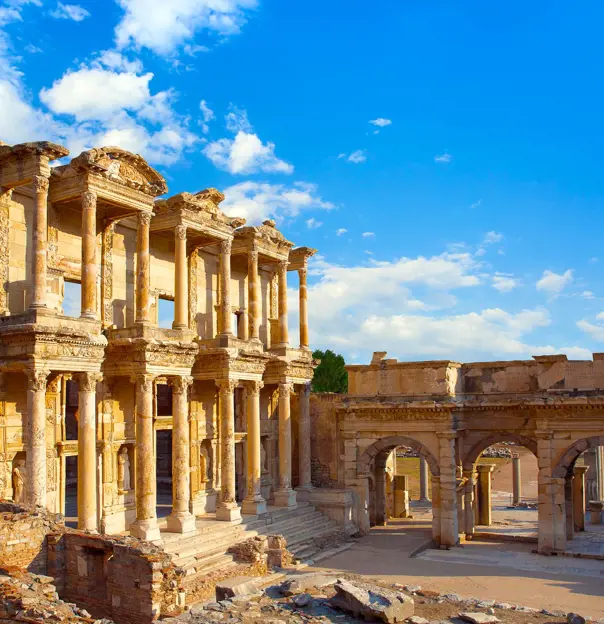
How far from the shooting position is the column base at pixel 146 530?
19.8 metres

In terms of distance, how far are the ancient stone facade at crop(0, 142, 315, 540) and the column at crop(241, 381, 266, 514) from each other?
0.05m

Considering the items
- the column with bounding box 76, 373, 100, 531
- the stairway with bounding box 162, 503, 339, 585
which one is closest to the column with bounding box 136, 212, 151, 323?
the column with bounding box 76, 373, 100, 531

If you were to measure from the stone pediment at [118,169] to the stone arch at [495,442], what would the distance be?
1384 centimetres

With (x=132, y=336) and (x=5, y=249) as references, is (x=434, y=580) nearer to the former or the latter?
(x=132, y=336)

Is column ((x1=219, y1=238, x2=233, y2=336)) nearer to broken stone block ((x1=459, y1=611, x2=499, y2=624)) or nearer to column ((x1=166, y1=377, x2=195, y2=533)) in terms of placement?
column ((x1=166, y1=377, x2=195, y2=533))

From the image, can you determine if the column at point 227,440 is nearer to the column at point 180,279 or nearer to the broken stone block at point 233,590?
the column at point 180,279

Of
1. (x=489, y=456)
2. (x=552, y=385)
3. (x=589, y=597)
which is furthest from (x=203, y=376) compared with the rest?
(x=489, y=456)

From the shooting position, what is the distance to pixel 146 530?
19844 millimetres

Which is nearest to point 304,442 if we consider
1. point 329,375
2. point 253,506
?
point 253,506

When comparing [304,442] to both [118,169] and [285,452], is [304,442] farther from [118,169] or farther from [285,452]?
[118,169]

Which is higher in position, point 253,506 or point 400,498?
point 253,506

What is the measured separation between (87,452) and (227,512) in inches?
247

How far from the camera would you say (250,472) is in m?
25.4

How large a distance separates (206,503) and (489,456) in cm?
3835
